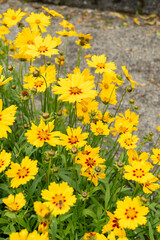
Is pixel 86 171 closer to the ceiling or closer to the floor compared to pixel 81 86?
closer to the floor

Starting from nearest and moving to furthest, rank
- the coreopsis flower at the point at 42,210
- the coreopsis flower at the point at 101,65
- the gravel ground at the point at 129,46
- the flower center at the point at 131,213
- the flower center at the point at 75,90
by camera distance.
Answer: the coreopsis flower at the point at 42,210 < the flower center at the point at 131,213 < the flower center at the point at 75,90 < the coreopsis flower at the point at 101,65 < the gravel ground at the point at 129,46

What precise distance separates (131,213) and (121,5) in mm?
5060

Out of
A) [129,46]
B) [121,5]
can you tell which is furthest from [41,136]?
[121,5]

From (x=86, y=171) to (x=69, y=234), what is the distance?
482 mm

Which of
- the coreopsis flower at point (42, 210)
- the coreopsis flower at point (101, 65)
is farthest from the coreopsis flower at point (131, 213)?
the coreopsis flower at point (101, 65)

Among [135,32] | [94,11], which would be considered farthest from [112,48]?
[94,11]

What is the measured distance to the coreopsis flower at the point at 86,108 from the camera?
1745 mm

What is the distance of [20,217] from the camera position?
1.52m

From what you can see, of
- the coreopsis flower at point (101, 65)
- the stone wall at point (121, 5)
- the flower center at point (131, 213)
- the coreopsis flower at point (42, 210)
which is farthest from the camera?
the stone wall at point (121, 5)

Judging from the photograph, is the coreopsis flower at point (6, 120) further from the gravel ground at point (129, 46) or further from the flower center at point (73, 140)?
the gravel ground at point (129, 46)

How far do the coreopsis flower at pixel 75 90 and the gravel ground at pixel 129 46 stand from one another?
1826 millimetres

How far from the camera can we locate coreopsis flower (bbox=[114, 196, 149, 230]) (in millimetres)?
1188

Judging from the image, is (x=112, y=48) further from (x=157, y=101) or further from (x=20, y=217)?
(x=20, y=217)

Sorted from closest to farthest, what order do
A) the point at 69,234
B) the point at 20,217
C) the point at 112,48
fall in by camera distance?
1. the point at 20,217
2. the point at 69,234
3. the point at 112,48
